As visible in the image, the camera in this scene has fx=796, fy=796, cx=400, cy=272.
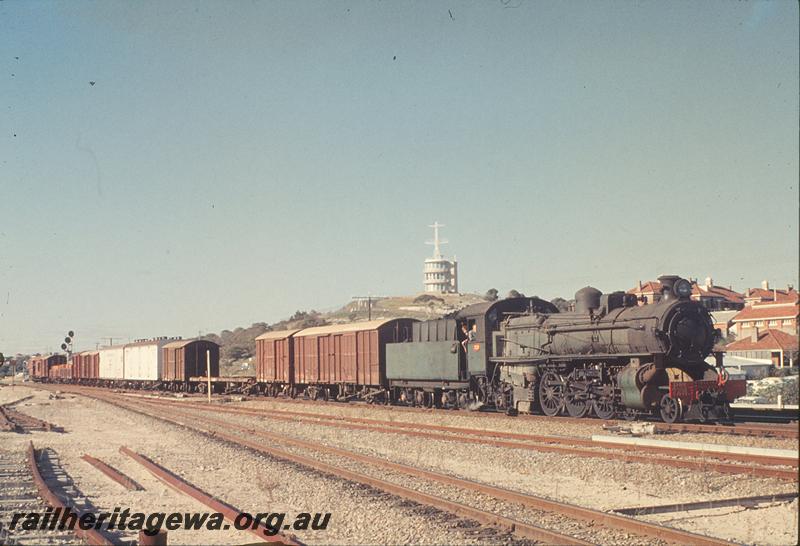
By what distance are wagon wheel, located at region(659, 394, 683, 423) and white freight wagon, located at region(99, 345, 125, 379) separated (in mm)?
53717

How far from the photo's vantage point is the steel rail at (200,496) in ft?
29.1

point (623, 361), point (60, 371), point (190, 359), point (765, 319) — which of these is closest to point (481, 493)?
point (623, 361)

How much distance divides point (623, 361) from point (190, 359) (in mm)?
36910

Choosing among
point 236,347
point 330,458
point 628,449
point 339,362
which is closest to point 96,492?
point 330,458

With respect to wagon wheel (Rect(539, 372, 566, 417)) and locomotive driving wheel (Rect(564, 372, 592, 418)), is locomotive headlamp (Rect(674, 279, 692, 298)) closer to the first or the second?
locomotive driving wheel (Rect(564, 372, 592, 418))

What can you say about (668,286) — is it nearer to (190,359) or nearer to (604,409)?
(604,409)

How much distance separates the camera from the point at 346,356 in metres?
36.0

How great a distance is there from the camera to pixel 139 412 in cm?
3180

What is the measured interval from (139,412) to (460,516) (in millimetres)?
24535

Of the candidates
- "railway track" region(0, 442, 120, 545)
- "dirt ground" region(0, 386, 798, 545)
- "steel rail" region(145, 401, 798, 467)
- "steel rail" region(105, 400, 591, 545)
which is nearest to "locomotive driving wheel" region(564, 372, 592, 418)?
"dirt ground" region(0, 386, 798, 545)

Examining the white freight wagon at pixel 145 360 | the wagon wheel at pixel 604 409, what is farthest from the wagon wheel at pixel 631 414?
the white freight wagon at pixel 145 360

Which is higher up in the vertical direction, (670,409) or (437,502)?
(670,409)

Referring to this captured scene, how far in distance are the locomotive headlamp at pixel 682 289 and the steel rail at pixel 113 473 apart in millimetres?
13617

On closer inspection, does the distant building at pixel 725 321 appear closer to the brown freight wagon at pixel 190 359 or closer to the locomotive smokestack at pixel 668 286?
the brown freight wagon at pixel 190 359
